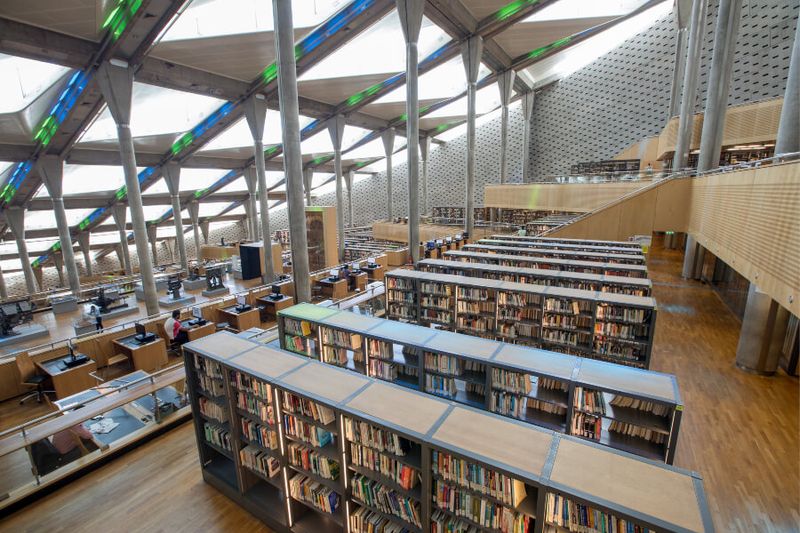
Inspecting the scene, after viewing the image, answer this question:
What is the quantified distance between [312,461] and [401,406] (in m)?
1.12

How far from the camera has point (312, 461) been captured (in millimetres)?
3186

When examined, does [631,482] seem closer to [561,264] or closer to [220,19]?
[561,264]

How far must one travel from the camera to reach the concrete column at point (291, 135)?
26.1 feet

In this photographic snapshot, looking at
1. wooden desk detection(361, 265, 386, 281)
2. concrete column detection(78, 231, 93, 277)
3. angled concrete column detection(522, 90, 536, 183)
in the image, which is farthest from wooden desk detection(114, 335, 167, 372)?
angled concrete column detection(522, 90, 536, 183)

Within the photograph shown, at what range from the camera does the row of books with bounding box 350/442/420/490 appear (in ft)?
8.79

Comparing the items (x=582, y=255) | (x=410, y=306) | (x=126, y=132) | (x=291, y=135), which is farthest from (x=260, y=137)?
(x=582, y=255)

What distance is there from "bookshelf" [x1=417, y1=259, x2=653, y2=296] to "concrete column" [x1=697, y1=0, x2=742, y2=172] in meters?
5.93

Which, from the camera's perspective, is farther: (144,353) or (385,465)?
(144,353)

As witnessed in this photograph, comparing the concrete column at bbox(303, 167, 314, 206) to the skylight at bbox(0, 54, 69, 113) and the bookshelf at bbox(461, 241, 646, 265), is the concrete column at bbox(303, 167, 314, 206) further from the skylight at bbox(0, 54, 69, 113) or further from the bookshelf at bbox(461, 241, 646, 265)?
the bookshelf at bbox(461, 241, 646, 265)

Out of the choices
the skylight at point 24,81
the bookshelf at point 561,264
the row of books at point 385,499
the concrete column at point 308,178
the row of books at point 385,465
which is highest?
the skylight at point 24,81

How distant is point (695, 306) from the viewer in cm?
922

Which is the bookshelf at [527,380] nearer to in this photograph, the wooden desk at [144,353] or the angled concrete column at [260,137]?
the wooden desk at [144,353]

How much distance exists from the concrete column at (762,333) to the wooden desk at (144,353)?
1113cm

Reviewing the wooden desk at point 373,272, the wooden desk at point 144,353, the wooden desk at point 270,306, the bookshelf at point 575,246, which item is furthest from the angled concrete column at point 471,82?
the wooden desk at point 144,353
